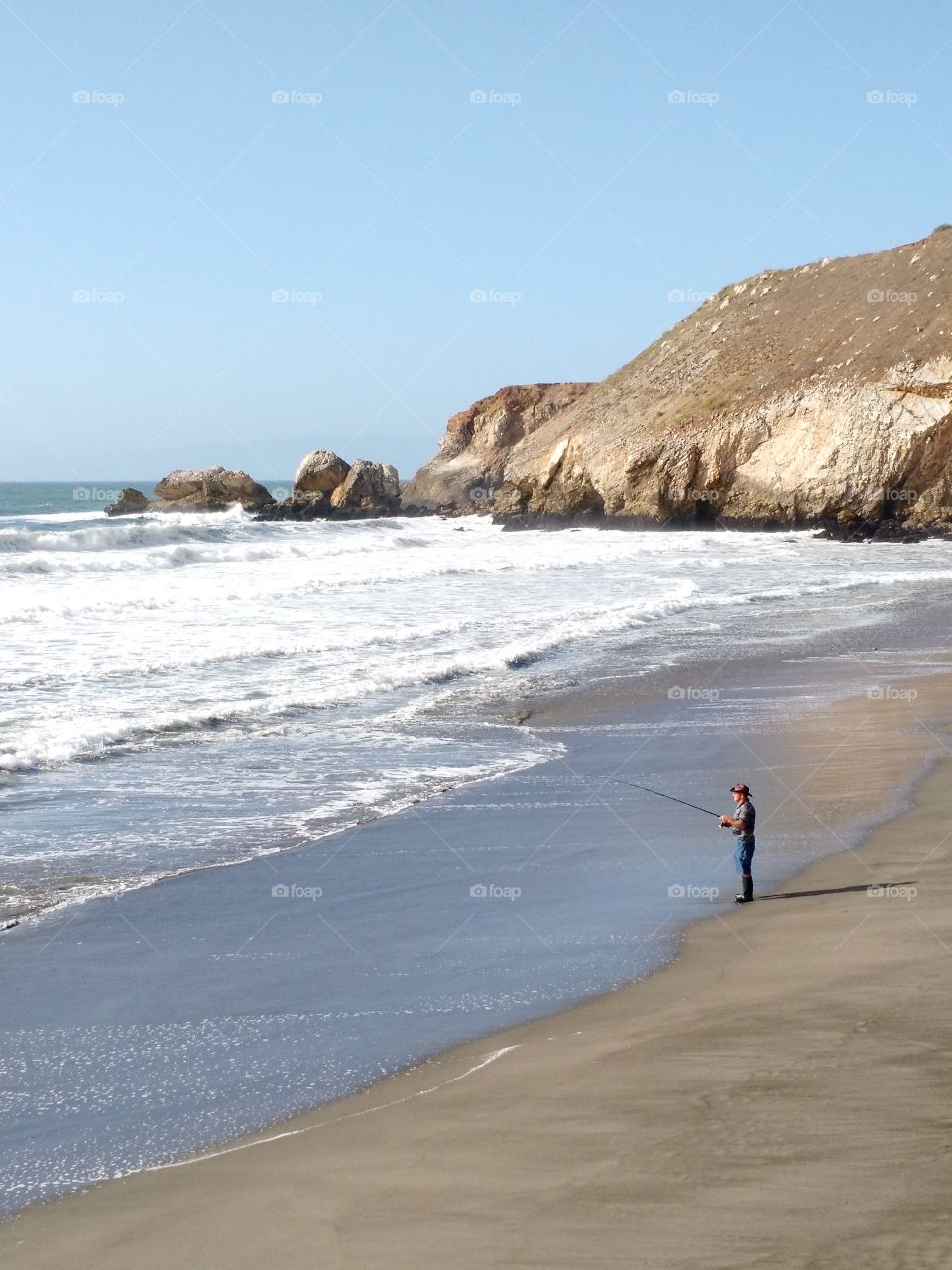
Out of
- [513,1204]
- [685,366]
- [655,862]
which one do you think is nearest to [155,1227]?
[513,1204]

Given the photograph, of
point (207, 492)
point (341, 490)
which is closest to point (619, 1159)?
point (341, 490)

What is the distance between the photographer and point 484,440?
85.5 m

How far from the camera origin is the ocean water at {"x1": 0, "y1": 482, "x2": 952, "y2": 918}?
9.63m

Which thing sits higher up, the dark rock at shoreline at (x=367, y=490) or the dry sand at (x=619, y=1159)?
the dark rock at shoreline at (x=367, y=490)

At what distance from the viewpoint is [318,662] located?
17453 millimetres

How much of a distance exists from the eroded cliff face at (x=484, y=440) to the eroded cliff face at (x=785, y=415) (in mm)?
12811

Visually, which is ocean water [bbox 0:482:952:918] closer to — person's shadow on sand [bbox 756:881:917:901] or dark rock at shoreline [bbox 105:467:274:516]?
person's shadow on sand [bbox 756:881:917:901]

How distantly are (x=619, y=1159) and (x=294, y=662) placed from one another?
13.8 meters

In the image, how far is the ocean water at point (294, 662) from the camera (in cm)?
963

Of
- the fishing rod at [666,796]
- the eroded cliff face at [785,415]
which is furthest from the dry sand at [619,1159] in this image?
the eroded cliff face at [785,415]

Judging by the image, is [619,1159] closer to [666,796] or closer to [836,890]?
[836,890]

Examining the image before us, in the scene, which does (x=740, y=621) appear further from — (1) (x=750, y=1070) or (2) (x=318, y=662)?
(1) (x=750, y=1070)

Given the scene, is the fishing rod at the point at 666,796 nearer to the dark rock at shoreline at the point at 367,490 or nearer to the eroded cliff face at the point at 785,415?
the eroded cliff face at the point at 785,415

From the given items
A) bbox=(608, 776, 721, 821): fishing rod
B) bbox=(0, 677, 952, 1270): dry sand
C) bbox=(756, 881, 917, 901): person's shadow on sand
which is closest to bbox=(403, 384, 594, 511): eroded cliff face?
bbox=(608, 776, 721, 821): fishing rod
